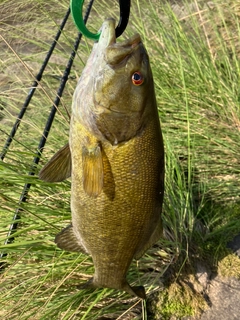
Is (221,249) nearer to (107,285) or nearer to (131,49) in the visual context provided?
(107,285)

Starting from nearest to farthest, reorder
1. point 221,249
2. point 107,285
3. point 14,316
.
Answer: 1. point 107,285
2. point 14,316
3. point 221,249

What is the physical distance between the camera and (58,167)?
119 centimetres

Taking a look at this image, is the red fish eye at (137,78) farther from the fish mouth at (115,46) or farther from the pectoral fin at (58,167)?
the pectoral fin at (58,167)

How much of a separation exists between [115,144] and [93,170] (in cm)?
9

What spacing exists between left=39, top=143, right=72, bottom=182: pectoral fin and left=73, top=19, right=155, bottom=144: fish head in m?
0.11

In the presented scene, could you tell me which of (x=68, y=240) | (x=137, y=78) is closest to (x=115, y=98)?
(x=137, y=78)

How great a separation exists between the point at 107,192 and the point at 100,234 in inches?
5.3

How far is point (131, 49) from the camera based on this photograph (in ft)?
3.62

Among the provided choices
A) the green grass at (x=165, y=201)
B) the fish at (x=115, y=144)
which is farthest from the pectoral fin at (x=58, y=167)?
the green grass at (x=165, y=201)

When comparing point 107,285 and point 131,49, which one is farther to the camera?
point 107,285

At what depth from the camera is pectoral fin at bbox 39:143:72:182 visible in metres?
1.17

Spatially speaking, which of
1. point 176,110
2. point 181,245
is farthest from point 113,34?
point 176,110

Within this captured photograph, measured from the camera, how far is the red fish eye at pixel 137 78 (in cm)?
113

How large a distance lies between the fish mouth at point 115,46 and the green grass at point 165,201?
20.0 inches
